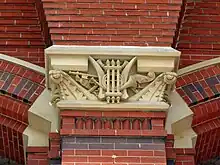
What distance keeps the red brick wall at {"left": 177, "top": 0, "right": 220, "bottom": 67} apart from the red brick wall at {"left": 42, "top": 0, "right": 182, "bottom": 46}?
783 mm

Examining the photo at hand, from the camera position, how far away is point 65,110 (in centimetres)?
728

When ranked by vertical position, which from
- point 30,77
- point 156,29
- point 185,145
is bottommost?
point 185,145

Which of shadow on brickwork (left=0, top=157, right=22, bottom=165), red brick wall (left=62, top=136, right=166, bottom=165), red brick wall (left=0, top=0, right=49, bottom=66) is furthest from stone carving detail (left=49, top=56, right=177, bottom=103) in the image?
shadow on brickwork (left=0, top=157, right=22, bottom=165)

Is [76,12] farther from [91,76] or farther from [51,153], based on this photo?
[51,153]

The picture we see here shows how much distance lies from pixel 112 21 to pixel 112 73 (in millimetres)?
542

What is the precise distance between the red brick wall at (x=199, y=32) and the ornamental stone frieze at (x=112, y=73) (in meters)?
0.89

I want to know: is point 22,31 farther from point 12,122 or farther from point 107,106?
point 107,106

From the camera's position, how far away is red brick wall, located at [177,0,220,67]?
8438 mm

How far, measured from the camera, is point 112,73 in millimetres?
7383

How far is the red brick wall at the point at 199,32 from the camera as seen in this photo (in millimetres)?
8438

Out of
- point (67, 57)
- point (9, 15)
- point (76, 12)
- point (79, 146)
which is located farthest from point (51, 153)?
point (9, 15)

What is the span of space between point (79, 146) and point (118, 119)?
445mm

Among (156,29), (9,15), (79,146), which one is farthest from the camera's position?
(9,15)

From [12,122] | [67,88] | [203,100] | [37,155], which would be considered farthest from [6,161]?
[203,100]
